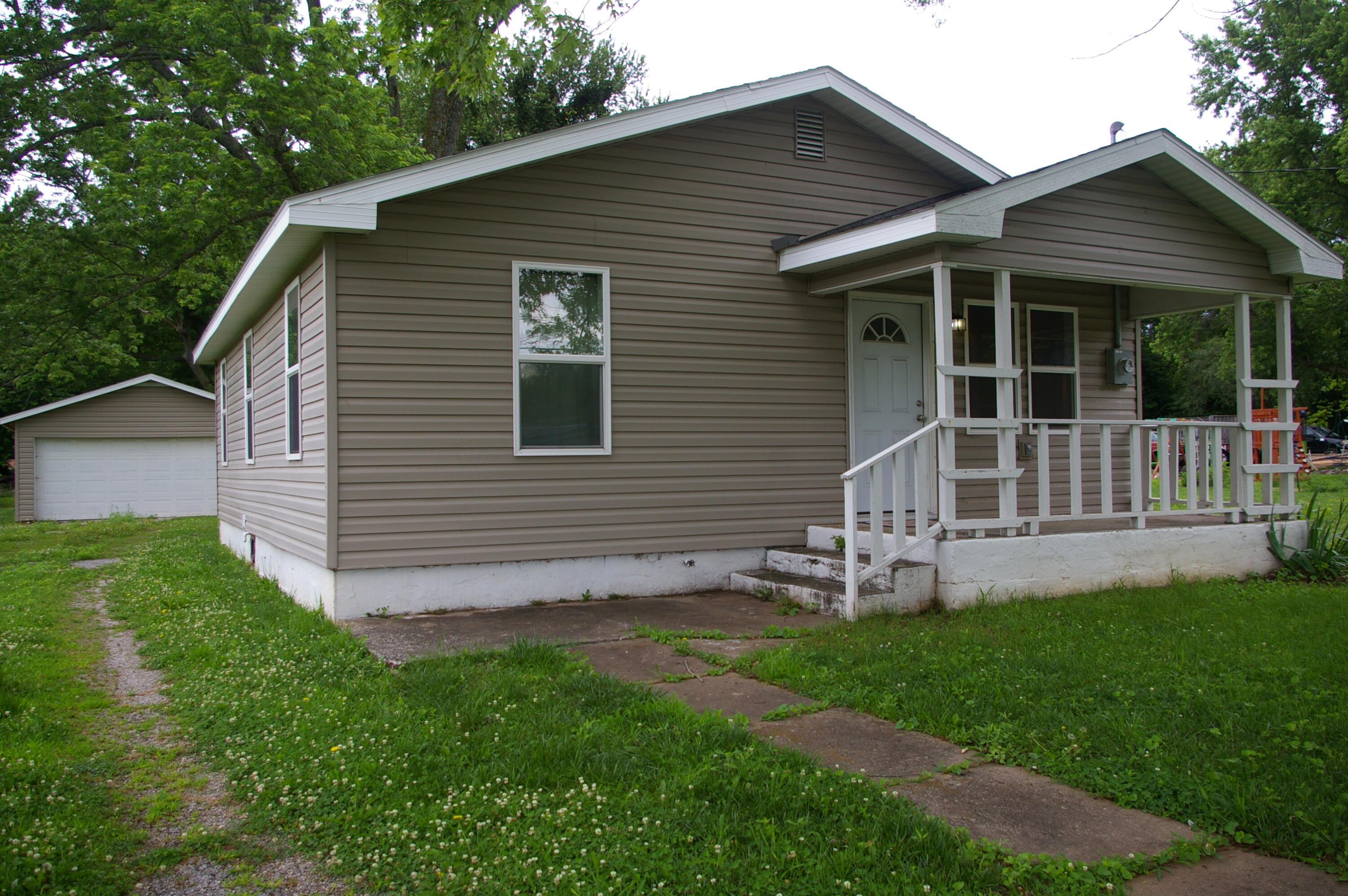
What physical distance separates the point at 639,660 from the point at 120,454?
22.3 m

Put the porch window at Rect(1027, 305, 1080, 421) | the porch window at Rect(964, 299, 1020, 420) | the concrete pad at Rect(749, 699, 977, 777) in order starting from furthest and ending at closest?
the porch window at Rect(1027, 305, 1080, 421) → the porch window at Rect(964, 299, 1020, 420) → the concrete pad at Rect(749, 699, 977, 777)

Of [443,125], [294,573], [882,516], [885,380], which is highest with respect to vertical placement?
[443,125]

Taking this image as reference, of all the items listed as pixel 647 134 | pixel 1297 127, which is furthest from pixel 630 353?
pixel 1297 127

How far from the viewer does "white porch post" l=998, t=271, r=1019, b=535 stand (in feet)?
23.6

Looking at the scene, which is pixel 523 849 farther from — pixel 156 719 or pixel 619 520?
pixel 619 520

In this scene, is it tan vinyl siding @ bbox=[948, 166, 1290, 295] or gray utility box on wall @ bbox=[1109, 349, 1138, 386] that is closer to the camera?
tan vinyl siding @ bbox=[948, 166, 1290, 295]

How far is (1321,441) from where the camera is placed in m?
45.3

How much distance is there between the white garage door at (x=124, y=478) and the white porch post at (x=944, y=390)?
20.4m

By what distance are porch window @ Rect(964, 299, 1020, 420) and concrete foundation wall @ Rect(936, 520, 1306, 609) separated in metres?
1.73

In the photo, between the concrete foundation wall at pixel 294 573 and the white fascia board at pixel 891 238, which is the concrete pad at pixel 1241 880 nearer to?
the white fascia board at pixel 891 238

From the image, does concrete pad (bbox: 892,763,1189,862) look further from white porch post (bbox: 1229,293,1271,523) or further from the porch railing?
white porch post (bbox: 1229,293,1271,523)

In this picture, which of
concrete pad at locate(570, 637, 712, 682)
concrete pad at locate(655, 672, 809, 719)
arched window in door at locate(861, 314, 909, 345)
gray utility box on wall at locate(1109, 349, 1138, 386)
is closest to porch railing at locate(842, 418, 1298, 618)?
gray utility box on wall at locate(1109, 349, 1138, 386)

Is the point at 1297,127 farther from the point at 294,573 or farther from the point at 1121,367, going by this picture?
the point at 294,573

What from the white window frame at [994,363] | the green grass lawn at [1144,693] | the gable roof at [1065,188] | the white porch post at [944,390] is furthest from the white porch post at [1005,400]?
the white window frame at [994,363]
